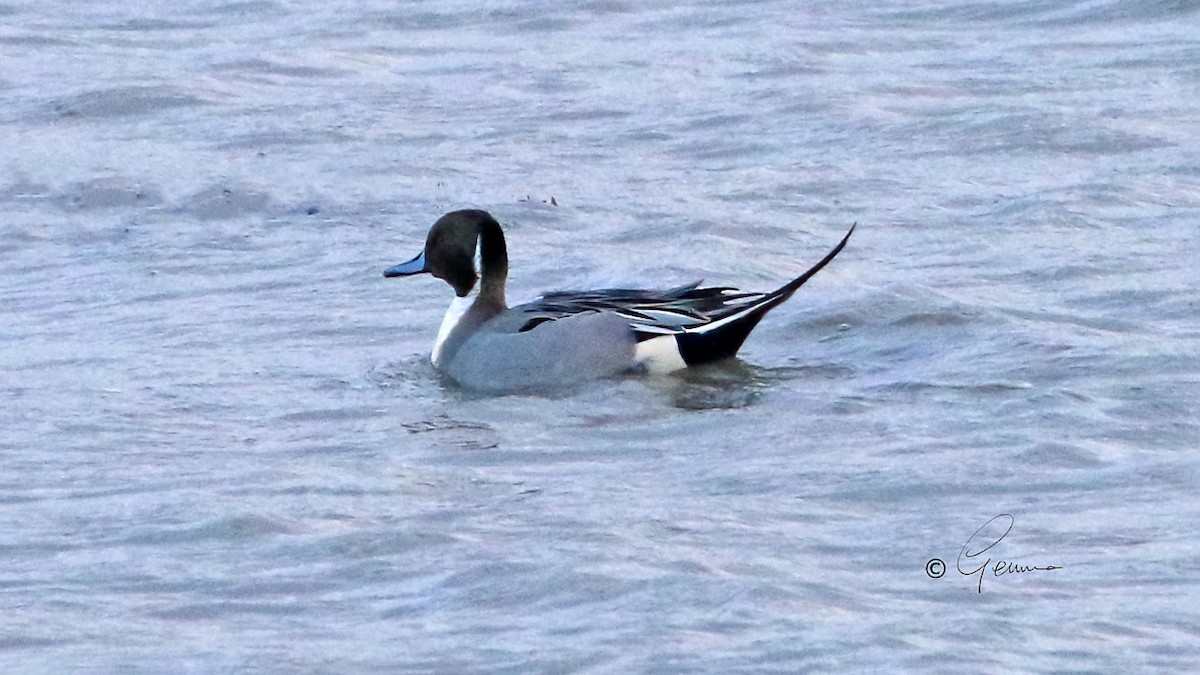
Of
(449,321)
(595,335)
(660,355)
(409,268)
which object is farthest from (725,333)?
(409,268)

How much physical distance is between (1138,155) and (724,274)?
2.58m

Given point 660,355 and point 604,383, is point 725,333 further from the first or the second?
point 604,383

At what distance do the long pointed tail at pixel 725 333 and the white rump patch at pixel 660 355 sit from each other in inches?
0.9

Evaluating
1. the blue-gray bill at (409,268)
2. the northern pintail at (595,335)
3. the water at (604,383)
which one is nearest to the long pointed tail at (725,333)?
the northern pintail at (595,335)

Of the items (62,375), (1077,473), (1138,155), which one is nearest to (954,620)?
(1077,473)

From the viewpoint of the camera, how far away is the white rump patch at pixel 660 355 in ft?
28.6

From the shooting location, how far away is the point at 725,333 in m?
8.73

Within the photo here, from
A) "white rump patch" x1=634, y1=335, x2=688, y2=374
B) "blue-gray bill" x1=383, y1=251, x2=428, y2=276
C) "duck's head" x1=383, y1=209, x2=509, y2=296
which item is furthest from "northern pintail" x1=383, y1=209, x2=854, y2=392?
"blue-gray bill" x1=383, y1=251, x2=428, y2=276

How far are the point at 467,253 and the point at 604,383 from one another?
3.37ft

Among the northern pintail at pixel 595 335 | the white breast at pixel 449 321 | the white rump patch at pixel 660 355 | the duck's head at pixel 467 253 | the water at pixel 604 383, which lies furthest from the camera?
the duck's head at pixel 467 253

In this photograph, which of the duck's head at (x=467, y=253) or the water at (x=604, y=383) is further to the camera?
the duck's head at (x=467, y=253)

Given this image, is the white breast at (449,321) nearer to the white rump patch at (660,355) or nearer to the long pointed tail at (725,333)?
the white rump patch at (660,355)

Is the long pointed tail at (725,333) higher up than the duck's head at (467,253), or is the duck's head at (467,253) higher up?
the duck's head at (467,253)

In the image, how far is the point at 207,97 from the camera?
537 inches
